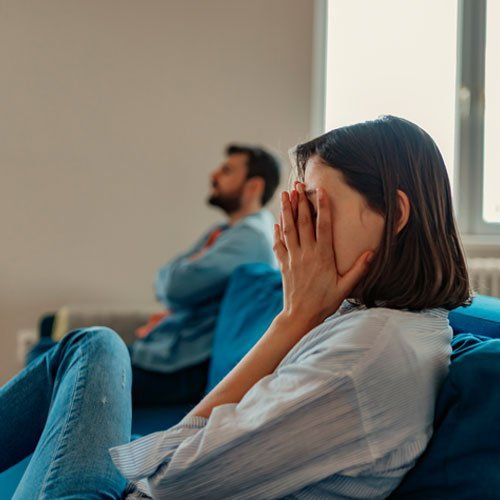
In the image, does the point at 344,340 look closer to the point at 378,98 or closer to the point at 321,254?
the point at 321,254

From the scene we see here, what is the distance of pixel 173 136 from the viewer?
3557 mm

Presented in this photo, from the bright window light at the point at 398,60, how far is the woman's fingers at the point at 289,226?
2.66 metres

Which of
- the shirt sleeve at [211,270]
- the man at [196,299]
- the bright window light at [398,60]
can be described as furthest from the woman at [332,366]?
the bright window light at [398,60]

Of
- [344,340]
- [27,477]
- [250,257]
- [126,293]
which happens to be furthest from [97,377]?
Answer: [126,293]

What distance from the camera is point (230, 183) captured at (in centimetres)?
276

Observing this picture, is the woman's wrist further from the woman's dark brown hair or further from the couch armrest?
the couch armrest

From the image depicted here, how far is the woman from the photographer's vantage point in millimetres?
760

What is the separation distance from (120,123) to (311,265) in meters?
2.74

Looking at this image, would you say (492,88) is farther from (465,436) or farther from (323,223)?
(465,436)

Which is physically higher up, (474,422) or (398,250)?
(398,250)

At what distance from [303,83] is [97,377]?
2.73 m

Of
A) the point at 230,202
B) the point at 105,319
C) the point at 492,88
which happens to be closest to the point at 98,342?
the point at 230,202

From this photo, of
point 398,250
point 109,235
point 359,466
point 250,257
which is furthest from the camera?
point 109,235

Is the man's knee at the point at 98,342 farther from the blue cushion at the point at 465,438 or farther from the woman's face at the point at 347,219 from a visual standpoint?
the blue cushion at the point at 465,438
